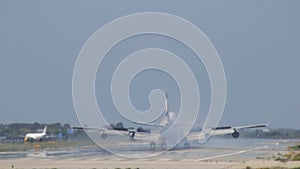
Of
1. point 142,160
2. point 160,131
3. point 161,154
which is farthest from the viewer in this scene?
point 160,131

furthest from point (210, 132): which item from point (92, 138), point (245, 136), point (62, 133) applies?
point (245, 136)

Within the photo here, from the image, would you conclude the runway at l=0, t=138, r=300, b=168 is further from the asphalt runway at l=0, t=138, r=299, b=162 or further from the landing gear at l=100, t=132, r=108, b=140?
the landing gear at l=100, t=132, r=108, b=140

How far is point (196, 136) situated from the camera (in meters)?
79.5

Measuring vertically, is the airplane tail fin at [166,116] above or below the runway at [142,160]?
above

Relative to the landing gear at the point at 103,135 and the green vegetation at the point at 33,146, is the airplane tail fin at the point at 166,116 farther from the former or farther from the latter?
the green vegetation at the point at 33,146

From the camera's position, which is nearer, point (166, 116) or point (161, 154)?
point (161, 154)

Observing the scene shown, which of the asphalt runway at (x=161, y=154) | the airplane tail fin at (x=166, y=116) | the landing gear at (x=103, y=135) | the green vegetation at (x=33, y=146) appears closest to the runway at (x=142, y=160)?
the asphalt runway at (x=161, y=154)

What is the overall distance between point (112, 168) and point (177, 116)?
152 ft

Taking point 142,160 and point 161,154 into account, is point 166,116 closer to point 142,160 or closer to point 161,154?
point 161,154

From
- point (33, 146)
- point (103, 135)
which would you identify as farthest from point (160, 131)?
point (33, 146)

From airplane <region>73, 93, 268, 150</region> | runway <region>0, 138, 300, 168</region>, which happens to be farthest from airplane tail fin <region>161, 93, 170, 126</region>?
runway <region>0, 138, 300, 168</region>

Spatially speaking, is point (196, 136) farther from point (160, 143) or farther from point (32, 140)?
point (32, 140)

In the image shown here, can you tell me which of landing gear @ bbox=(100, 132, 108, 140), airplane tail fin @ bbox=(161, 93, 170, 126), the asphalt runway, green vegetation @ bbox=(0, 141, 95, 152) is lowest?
the asphalt runway

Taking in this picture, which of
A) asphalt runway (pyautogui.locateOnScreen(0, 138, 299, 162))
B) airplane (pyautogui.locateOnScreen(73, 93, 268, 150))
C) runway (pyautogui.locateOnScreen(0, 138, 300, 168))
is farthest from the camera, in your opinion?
airplane (pyautogui.locateOnScreen(73, 93, 268, 150))
